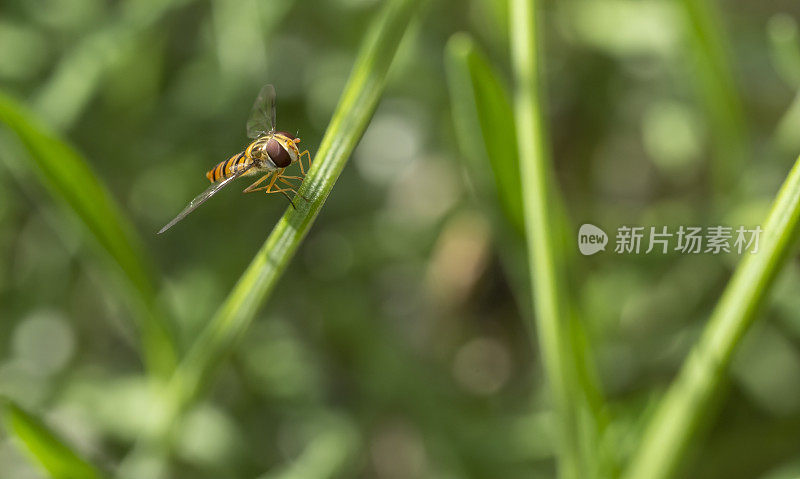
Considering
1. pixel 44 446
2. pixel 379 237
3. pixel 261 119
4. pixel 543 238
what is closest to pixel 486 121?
pixel 543 238

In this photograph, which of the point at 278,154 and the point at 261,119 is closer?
the point at 278,154

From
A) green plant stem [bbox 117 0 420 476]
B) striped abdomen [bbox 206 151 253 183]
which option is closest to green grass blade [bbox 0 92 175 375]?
striped abdomen [bbox 206 151 253 183]

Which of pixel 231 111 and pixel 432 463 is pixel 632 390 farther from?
pixel 231 111

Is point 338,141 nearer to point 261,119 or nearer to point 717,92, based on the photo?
point 261,119

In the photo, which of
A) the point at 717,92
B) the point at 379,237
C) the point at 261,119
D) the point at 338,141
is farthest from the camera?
the point at 379,237

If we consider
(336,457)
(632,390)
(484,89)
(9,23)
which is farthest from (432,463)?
(9,23)

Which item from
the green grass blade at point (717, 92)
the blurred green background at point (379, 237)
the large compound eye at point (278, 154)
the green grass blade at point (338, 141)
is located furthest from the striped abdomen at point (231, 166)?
the green grass blade at point (717, 92)

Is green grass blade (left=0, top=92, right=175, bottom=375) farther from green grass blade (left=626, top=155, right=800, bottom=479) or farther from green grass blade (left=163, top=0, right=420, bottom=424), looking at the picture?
green grass blade (left=626, top=155, right=800, bottom=479)

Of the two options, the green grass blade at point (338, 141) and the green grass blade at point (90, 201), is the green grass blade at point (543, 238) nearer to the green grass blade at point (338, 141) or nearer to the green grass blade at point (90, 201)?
the green grass blade at point (338, 141)
